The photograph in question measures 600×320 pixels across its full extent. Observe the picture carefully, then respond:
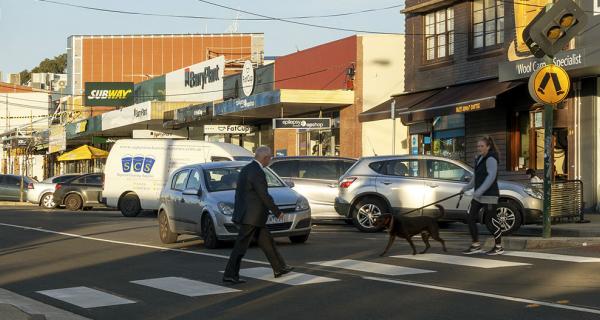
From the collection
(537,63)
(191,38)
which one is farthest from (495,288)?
(191,38)

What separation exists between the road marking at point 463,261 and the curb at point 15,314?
575cm

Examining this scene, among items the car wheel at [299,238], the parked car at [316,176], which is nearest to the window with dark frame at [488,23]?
the parked car at [316,176]

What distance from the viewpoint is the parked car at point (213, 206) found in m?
15.5

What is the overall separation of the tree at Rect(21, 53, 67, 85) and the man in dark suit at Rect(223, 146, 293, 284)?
3951 inches

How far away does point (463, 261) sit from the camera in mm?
12680

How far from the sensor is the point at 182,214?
16.9 m

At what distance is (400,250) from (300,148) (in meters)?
25.2

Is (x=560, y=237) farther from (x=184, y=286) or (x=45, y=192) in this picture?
(x=45, y=192)

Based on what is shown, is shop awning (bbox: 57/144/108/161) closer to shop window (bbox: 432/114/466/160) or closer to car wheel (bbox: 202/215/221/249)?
shop window (bbox: 432/114/466/160)

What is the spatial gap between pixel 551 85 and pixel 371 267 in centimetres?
462


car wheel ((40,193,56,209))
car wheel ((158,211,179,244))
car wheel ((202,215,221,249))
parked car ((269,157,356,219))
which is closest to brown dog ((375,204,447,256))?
car wheel ((202,215,221,249))

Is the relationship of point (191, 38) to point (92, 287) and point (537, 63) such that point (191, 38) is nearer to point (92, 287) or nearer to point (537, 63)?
point (537, 63)

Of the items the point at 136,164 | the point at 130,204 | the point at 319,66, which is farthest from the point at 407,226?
the point at 319,66

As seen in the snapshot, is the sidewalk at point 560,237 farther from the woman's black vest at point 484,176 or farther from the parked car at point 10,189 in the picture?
the parked car at point 10,189
